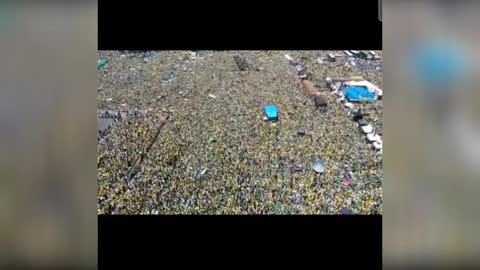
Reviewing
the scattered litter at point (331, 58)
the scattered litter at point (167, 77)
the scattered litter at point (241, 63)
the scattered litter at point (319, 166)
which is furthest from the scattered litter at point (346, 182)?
the scattered litter at point (167, 77)

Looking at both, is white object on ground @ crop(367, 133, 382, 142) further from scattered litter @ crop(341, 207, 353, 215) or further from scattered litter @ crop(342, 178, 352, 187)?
scattered litter @ crop(341, 207, 353, 215)

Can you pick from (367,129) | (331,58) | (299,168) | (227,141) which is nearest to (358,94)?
(367,129)

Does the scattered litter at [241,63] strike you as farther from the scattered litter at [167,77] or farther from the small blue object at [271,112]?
the scattered litter at [167,77]

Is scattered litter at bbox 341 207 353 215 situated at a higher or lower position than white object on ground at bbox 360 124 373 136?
lower

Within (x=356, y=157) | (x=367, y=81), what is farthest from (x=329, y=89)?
(x=356, y=157)
